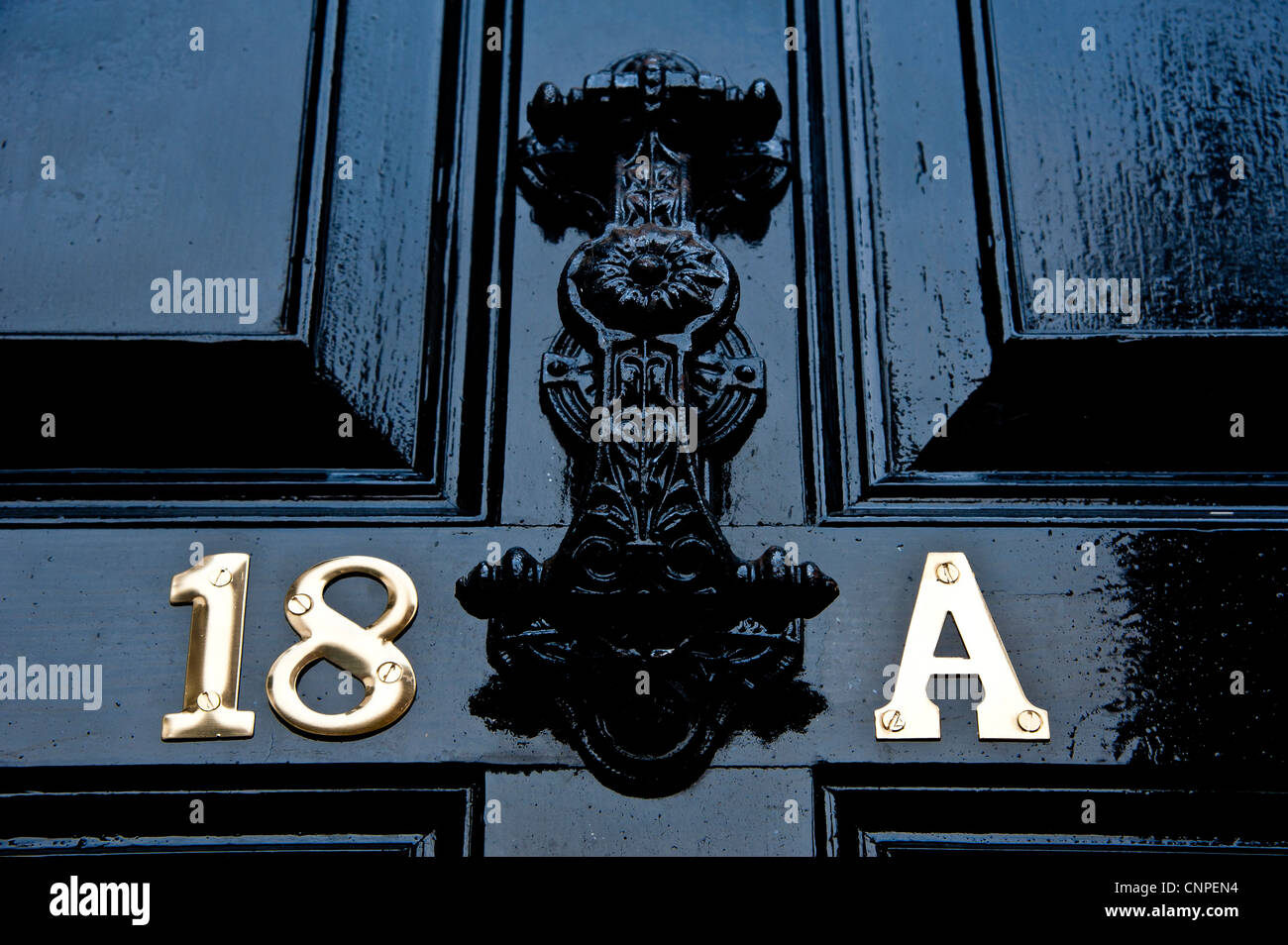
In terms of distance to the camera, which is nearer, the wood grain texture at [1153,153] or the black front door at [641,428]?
the black front door at [641,428]

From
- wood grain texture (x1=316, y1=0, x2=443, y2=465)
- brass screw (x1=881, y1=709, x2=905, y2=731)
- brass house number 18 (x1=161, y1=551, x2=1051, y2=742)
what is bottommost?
brass screw (x1=881, y1=709, x2=905, y2=731)

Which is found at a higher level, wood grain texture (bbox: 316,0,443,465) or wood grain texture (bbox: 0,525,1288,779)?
wood grain texture (bbox: 316,0,443,465)

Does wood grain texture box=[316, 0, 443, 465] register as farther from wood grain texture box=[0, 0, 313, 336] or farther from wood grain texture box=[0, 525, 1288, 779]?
wood grain texture box=[0, 525, 1288, 779]

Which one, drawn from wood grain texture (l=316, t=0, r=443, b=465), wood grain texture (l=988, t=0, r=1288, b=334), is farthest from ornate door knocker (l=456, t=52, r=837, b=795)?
wood grain texture (l=988, t=0, r=1288, b=334)

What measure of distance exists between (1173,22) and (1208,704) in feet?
2.81

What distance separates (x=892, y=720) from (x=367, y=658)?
0.48m

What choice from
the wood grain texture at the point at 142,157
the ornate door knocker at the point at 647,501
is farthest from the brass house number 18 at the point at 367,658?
the wood grain texture at the point at 142,157

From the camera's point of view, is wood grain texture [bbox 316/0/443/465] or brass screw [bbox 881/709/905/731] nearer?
brass screw [bbox 881/709/905/731]

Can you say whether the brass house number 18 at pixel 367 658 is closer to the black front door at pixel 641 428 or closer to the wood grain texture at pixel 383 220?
the black front door at pixel 641 428

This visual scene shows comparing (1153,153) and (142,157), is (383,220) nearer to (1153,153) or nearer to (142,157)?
(142,157)

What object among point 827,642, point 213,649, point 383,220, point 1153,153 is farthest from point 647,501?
point 1153,153

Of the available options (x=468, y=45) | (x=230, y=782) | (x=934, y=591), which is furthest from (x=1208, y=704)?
(x=468, y=45)

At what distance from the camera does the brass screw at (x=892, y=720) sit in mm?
1138

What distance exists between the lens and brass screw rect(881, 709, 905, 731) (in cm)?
114
